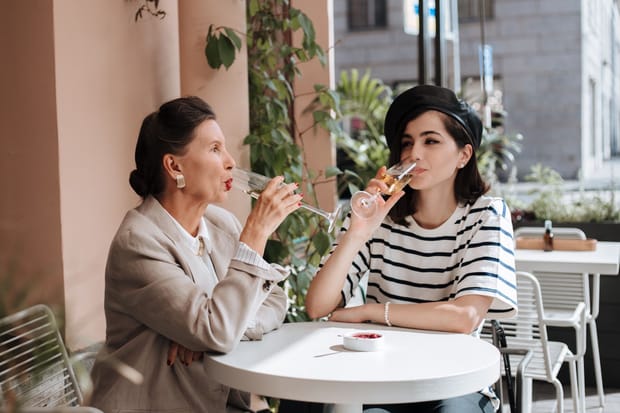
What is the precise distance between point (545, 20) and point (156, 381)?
51.6ft

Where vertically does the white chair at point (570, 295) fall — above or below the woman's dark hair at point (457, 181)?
below

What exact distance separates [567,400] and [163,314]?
3.14 meters

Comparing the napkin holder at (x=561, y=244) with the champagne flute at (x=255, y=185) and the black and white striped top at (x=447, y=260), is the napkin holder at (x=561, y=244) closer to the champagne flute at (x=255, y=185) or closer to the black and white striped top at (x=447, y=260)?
the black and white striped top at (x=447, y=260)

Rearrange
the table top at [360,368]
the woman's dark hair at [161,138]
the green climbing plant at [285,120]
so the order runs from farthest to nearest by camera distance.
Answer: the green climbing plant at [285,120] < the woman's dark hair at [161,138] < the table top at [360,368]

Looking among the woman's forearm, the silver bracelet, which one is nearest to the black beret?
the woman's forearm

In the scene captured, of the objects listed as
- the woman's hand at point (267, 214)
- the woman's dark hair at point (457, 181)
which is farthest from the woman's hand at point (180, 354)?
the woman's dark hair at point (457, 181)

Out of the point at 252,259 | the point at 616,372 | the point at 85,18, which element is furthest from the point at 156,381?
the point at 616,372

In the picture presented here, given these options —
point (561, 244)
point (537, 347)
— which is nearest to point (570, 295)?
point (561, 244)

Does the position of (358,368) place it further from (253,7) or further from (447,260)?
(253,7)

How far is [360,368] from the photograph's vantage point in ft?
5.67

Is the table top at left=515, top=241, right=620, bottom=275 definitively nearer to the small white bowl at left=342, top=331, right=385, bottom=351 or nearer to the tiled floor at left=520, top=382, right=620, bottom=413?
the tiled floor at left=520, top=382, right=620, bottom=413

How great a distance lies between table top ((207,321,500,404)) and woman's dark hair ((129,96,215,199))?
0.49 metres

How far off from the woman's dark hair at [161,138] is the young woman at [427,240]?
0.53m

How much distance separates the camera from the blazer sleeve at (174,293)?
1856 millimetres
